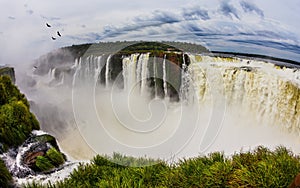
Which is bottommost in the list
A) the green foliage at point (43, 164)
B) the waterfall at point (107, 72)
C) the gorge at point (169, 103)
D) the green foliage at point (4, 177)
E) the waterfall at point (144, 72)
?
the green foliage at point (4, 177)

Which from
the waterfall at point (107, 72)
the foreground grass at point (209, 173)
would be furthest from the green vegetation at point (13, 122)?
the waterfall at point (107, 72)

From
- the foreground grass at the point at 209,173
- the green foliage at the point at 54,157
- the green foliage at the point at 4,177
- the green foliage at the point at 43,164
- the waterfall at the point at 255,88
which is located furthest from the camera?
the waterfall at the point at 255,88

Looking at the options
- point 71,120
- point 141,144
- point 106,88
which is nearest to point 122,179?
point 141,144

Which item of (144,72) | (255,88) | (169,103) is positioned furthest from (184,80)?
(255,88)

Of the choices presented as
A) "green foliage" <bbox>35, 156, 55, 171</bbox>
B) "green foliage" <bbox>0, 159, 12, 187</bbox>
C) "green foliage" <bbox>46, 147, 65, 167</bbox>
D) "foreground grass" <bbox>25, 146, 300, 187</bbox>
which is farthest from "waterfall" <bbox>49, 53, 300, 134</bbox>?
"green foliage" <bbox>0, 159, 12, 187</bbox>

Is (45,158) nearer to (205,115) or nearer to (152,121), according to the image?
(152,121)

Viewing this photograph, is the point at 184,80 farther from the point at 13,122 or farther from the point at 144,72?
the point at 13,122

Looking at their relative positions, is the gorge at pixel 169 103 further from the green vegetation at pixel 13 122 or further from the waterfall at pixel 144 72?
the green vegetation at pixel 13 122
